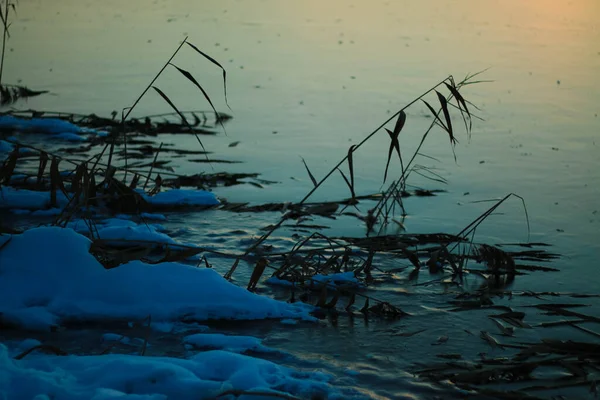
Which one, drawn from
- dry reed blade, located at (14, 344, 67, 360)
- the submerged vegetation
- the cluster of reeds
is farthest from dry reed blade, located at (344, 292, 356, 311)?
dry reed blade, located at (14, 344, 67, 360)

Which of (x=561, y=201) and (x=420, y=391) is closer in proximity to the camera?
(x=420, y=391)

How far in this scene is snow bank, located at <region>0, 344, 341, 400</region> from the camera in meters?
2.50

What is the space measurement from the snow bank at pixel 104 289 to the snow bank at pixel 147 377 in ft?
1.49

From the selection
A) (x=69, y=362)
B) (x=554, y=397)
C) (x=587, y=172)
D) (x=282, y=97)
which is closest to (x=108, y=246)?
(x=69, y=362)

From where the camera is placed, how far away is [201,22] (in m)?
13.0

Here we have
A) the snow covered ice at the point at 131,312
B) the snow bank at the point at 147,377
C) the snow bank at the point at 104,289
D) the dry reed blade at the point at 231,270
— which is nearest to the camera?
the snow bank at the point at 147,377

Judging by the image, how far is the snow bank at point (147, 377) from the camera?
8.21 ft

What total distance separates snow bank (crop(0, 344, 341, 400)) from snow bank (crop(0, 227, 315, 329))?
453 mm

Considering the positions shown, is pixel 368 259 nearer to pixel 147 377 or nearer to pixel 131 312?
pixel 131 312

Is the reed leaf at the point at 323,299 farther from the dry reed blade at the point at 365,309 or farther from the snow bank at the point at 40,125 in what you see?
the snow bank at the point at 40,125

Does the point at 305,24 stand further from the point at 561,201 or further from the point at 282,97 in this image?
the point at 561,201

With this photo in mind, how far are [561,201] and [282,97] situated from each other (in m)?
3.93

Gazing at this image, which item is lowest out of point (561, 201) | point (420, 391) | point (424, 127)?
point (420, 391)

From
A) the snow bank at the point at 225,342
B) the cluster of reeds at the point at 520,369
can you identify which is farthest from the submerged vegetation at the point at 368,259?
the snow bank at the point at 225,342
